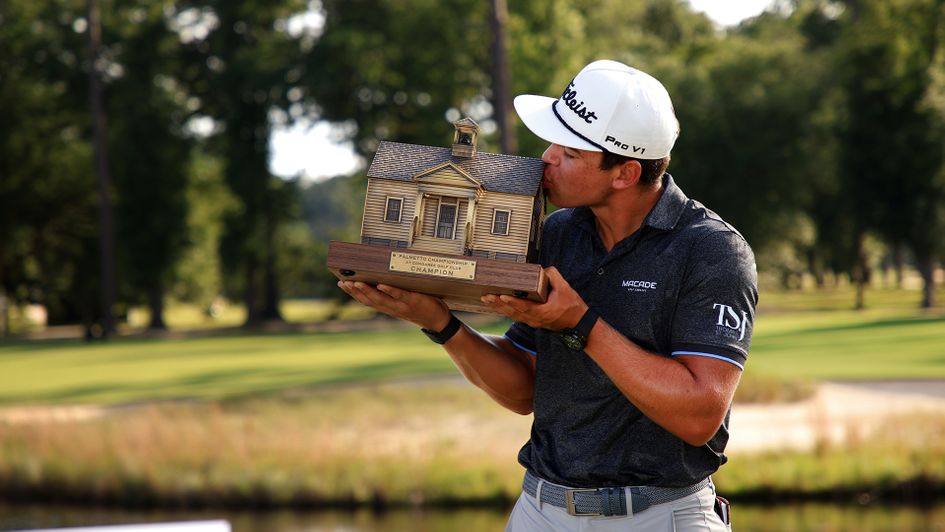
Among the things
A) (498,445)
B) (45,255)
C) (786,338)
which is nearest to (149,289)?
(45,255)

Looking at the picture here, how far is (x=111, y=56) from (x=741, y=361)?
130 feet

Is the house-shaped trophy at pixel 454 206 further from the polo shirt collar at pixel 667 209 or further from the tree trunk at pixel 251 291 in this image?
the tree trunk at pixel 251 291

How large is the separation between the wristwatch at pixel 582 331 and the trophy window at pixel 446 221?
581 mm

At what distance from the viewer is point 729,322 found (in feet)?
9.17

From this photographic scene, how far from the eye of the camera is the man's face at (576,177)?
2.94 m

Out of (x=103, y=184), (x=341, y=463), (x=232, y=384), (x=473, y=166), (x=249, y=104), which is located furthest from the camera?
(x=249, y=104)

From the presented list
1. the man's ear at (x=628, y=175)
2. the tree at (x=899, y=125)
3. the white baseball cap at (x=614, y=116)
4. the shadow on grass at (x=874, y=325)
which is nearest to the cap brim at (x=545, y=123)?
the white baseball cap at (x=614, y=116)

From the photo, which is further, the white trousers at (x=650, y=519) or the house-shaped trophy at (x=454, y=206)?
the house-shaped trophy at (x=454, y=206)

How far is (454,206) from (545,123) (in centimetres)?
44

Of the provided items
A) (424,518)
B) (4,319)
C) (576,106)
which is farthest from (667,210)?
(4,319)

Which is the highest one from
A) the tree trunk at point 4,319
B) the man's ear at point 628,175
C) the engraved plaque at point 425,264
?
the man's ear at point 628,175

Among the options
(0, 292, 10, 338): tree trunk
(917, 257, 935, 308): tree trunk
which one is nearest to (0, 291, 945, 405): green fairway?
(917, 257, 935, 308): tree trunk

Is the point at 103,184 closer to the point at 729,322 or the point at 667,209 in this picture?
the point at 667,209

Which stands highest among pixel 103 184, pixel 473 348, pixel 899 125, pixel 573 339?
pixel 899 125
